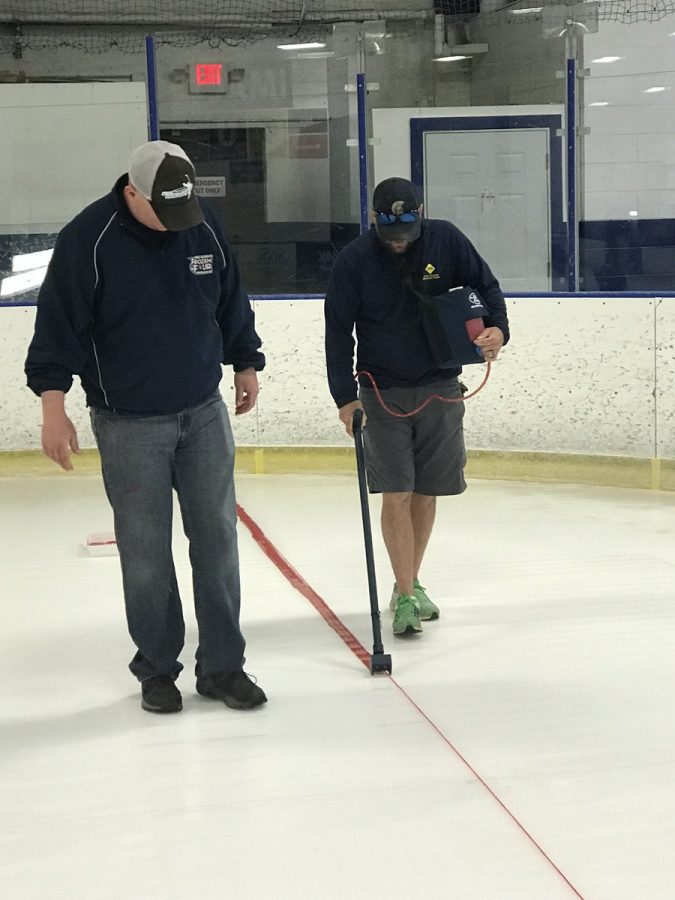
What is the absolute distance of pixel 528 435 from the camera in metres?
6.61

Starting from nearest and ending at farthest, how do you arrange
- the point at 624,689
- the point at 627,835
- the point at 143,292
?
the point at 627,835
the point at 143,292
the point at 624,689

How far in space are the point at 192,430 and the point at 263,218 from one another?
4290 millimetres

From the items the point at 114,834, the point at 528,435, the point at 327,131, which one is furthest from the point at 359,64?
the point at 114,834

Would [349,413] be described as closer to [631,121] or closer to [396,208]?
[396,208]

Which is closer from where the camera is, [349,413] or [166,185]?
[166,185]

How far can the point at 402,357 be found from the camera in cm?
392

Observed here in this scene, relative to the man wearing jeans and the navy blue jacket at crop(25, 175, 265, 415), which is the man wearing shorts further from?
the navy blue jacket at crop(25, 175, 265, 415)

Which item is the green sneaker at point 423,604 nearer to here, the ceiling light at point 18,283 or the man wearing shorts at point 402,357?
the man wearing shorts at point 402,357

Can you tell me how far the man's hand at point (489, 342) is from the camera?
378 centimetres

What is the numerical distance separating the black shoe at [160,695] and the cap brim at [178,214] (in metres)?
1.16

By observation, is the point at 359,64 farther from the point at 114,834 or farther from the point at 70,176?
the point at 114,834

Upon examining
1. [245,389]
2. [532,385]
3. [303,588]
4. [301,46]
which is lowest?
[303,588]

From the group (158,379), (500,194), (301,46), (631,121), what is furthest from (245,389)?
(301,46)

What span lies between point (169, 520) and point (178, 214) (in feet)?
2.52
